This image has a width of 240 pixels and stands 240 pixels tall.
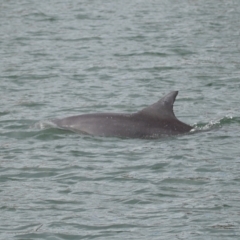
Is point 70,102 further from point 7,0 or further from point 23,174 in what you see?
point 7,0

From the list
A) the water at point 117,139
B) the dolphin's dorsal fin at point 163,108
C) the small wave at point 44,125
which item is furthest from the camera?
the small wave at point 44,125

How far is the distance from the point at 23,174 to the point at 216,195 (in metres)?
2.69

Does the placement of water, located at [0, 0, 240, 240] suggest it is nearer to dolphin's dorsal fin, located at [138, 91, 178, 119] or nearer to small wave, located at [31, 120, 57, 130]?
small wave, located at [31, 120, 57, 130]

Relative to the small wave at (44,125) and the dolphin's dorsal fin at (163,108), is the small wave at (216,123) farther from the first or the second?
the small wave at (44,125)

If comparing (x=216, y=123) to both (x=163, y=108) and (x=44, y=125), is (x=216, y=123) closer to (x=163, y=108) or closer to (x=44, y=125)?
(x=163, y=108)

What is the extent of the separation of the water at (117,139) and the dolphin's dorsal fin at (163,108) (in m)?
0.43

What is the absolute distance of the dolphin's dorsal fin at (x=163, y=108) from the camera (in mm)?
12953

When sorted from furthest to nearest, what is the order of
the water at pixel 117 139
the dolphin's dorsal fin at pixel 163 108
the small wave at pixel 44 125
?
1. the small wave at pixel 44 125
2. the dolphin's dorsal fin at pixel 163 108
3. the water at pixel 117 139

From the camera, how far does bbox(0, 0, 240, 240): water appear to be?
9945 millimetres

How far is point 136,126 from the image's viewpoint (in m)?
13.1

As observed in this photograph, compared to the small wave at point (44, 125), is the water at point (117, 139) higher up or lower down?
lower down

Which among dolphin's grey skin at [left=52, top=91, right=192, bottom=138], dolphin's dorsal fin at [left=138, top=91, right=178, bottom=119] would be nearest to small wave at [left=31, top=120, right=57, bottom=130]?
dolphin's grey skin at [left=52, top=91, right=192, bottom=138]

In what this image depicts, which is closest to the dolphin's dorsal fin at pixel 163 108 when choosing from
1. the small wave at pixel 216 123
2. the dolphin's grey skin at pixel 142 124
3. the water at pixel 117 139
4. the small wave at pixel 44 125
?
the dolphin's grey skin at pixel 142 124

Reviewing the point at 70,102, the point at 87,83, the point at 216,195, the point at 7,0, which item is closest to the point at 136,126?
the point at 216,195
